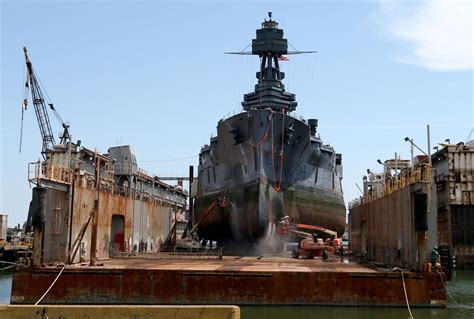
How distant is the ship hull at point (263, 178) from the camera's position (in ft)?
95.3

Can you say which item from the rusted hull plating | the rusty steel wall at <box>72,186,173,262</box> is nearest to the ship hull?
the rusty steel wall at <box>72,186,173,262</box>

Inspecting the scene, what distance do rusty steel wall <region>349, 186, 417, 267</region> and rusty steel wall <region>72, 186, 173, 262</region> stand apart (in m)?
11.4

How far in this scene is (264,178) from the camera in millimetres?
29141

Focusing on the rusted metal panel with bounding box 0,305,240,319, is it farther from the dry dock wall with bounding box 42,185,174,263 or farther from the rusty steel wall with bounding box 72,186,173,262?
the rusty steel wall with bounding box 72,186,173,262

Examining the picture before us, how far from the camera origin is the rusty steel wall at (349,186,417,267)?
1759cm

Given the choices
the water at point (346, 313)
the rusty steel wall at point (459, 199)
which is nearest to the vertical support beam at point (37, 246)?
the water at point (346, 313)

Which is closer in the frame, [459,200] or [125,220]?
[125,220]

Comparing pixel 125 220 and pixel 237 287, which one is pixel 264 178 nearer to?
pixel 125 220

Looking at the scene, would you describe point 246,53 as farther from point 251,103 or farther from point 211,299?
point 211,299

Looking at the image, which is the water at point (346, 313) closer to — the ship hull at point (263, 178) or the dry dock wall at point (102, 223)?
the dry dock wall at point (102, 223)

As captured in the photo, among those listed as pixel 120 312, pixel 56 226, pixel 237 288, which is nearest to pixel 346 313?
pixel 237 288

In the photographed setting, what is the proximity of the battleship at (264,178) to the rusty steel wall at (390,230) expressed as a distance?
150 inches

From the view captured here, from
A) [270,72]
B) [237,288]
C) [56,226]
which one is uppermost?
[270,72]

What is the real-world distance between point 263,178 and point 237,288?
43.7 ft
